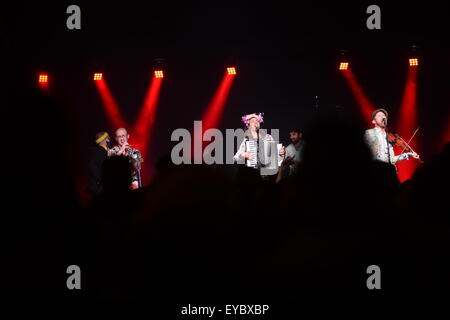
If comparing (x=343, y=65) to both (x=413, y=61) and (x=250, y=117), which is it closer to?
(x=413, y=61)

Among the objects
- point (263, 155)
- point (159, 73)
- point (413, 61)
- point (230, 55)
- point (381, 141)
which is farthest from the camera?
point (159, 73)

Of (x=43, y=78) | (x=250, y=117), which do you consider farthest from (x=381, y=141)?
(x=43, y=78)

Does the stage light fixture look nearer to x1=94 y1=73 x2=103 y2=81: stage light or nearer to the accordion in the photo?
x1=94 y1=73 x2=103 y2=81: stage light

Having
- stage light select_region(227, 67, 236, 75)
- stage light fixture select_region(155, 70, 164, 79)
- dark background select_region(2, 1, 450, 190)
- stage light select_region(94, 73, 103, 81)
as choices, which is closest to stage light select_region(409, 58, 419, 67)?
dark background select_region(2, 1, 450, 190)

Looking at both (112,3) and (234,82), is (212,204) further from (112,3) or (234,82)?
(234,82)

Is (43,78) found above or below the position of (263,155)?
above

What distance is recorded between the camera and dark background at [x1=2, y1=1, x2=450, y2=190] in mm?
7969

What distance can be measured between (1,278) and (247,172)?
48.4 inches

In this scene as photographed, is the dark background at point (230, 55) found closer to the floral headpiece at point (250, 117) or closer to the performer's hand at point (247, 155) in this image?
the floral headpiece at point (250, 117)

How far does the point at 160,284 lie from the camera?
1.77 meters

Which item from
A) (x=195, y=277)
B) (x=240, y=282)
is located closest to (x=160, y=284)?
(x=195, y=277)

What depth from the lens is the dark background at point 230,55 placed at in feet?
26.1

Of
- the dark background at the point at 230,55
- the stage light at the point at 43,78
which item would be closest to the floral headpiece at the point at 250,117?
the dark background at the point at 230,55

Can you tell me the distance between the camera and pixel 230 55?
8844mm
